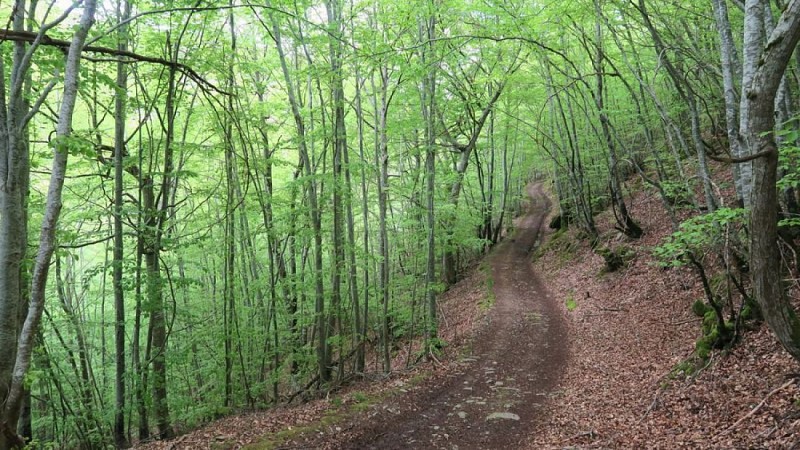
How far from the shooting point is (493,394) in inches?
331

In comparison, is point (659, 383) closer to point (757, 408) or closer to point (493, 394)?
point (757, 408)

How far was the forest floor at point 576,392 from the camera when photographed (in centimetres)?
545

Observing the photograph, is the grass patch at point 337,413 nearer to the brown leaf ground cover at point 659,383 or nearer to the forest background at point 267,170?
the forest background at point 267,170

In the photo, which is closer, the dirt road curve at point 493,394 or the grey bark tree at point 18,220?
the grey bark tree at point 18,220

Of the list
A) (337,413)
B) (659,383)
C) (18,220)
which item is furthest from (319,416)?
(659,383)

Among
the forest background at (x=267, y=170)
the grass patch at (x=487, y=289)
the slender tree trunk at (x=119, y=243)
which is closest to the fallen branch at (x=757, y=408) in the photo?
the forest background at (x=267, y=170)

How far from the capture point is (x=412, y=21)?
973 centimetres

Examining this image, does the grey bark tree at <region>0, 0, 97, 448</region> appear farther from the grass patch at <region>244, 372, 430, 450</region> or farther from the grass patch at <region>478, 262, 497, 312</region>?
the grass patch at <region>478, 262, 497, 312</region>

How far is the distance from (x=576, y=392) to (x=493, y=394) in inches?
58.6

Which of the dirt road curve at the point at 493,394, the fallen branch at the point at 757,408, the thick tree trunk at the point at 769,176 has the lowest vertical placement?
the dirt road curve at the point at 493,394

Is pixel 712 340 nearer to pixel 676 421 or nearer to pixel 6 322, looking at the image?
pixel 676 421

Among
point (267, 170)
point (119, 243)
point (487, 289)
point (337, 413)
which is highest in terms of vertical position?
point (267, 170)

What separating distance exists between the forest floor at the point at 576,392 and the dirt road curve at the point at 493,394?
0.09ft

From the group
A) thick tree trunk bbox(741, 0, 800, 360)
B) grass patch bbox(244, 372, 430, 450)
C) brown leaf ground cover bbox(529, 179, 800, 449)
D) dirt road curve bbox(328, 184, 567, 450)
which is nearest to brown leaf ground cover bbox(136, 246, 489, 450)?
grass patch bbox(244, 372, 430, 450)
